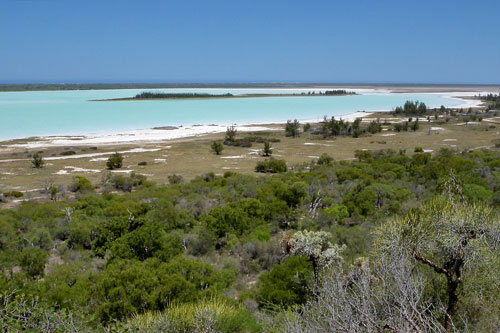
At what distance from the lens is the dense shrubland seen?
238 inches

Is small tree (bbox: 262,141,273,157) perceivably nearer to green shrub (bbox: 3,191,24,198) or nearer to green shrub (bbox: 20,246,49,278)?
green shrub (bbox: 3,191,24,198)

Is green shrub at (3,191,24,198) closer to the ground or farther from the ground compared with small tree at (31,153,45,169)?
closer to the ground

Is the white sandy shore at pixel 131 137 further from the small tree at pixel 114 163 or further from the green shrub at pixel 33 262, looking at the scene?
the green shrub at pixel 33 262

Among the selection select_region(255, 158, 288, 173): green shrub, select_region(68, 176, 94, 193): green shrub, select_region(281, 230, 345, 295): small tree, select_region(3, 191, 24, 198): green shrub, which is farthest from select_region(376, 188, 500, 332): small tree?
select_region(3, 191, 24, 198): green shrub

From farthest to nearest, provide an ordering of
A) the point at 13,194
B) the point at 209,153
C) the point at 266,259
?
the point at 209,153, the point at 13,194, the point at 266,259

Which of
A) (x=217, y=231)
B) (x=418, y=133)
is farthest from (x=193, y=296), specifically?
(x=418, y=133)

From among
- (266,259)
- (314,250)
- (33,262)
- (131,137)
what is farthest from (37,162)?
(314,250)

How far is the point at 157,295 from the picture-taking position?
322 inches

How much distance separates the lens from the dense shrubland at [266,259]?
19.8ft


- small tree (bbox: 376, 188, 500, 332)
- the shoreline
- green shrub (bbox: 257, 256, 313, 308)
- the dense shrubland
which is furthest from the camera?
the shoreline

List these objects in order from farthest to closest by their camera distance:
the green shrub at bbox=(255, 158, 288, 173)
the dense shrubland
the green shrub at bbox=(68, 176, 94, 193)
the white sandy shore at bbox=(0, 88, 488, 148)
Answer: the white sandy shore at bbox=(0, 88, 488, 148)
the green shrub at bbox=(255, 158, 288, 173)
the green shrub at bbox=(68, 176, 94, 193)
the dense shrubland

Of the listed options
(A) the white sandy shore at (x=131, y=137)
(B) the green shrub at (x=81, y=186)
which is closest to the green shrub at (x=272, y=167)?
(B) the green shrub at (x=81, y=186)

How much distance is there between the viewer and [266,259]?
11844 millimetres

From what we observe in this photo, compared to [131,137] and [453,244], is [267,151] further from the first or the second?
[453,244]
